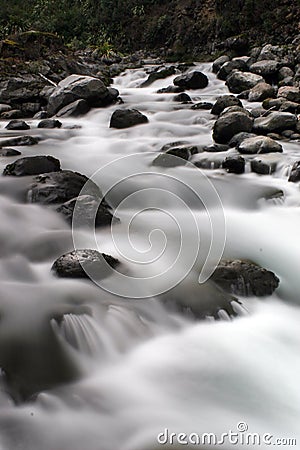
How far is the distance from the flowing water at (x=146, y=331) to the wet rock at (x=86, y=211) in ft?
0.45

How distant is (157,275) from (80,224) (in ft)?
4.26

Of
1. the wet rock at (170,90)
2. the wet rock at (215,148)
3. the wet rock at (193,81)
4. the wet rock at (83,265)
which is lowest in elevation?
the wet rock at (215,148)

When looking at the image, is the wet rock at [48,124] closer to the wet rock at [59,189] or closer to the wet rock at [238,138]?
the wet rock at [238,138]

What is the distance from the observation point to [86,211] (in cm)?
520

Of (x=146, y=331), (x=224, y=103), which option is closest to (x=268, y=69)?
(x=224, y=103)

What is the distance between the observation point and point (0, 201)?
5844mm

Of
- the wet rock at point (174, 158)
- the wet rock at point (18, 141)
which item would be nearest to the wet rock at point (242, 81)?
the wet rock at point (174, 158)

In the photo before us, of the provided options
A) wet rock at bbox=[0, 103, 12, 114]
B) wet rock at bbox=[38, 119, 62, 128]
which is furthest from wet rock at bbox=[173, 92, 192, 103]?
wet rock at bbox=[0, 103, 12, 114]

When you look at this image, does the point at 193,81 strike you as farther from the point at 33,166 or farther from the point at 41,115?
the point at 33,166

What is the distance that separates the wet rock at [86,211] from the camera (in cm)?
511

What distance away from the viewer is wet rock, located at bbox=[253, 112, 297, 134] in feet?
30.5

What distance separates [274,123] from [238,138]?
1.38m

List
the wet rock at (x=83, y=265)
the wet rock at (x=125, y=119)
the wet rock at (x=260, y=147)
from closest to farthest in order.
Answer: the wet rock at (x=83, y=265) → the wet rock at (x=260, y=147) → the wet rock at (x=125, y=119)

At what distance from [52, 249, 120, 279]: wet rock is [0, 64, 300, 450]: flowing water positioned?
0.10 metres
